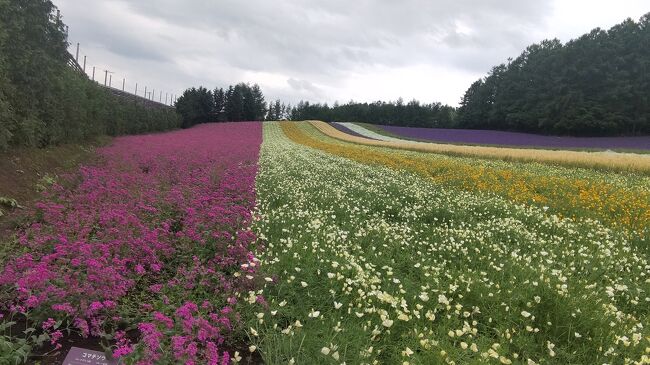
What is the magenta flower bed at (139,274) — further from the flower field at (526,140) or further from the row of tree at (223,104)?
the row of tree at (223,104)

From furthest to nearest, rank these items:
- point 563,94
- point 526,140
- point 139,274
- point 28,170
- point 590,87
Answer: point 563,94
point 590,87
point 526,140
point 28,170
point 139,274

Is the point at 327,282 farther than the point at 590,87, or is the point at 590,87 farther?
the point at 590,87

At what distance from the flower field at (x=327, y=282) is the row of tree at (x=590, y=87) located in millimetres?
58052

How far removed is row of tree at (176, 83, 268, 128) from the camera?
269ft

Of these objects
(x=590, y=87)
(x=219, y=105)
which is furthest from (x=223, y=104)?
(x=590, y=87)

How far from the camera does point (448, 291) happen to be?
512cm

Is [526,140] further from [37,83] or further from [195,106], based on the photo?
[195,106]

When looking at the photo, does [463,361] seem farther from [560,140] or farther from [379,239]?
[560,140]

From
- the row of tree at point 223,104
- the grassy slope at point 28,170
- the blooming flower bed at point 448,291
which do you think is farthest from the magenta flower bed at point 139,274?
the row of tree at point 223,104

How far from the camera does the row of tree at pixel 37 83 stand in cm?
1388

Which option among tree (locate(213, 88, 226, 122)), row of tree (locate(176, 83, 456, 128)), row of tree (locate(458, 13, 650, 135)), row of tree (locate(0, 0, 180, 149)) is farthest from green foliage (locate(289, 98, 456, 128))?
row of tree (locate(0, 0, 180, 149))

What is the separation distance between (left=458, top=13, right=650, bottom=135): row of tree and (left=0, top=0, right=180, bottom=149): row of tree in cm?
6153

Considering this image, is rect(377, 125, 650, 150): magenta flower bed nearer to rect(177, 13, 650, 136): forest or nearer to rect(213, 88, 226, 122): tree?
rect(177, 13, 650, 136): forest

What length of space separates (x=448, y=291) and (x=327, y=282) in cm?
155
